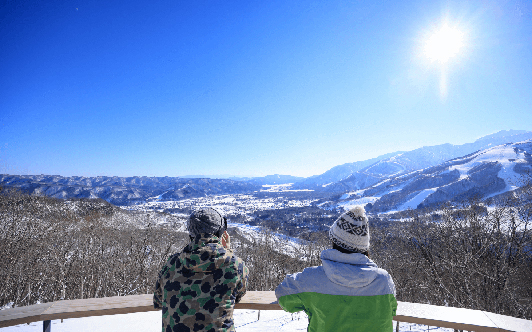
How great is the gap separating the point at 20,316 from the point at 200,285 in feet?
5.65

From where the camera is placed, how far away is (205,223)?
1997mm

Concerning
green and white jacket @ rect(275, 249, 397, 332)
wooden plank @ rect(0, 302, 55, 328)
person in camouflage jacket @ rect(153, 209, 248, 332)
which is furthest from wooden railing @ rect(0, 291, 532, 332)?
green and white jacket @ rect(275, 249, 397, 332)

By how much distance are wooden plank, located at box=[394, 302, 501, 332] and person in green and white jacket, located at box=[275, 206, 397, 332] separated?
858 mm

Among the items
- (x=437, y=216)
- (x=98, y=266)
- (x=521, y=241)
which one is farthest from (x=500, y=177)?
(x=98, y=266)

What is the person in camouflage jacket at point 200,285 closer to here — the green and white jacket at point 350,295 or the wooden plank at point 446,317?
the green and white jacket at point 350,295

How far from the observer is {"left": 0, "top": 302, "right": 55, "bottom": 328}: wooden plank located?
1997 mm

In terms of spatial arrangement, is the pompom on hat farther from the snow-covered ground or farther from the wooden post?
the wooden post

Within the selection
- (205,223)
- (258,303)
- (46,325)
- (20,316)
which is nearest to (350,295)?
(258,303)

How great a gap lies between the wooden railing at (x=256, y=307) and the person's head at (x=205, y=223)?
88 cm

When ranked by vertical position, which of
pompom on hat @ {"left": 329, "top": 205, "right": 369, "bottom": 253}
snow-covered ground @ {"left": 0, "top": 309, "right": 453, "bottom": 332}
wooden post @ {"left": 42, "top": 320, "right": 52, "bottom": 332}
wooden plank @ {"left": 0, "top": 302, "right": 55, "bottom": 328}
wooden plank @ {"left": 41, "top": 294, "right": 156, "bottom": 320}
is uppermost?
pompom on hat @ {"left": 329, "top": 205, "right": 369, "bottom": 253}

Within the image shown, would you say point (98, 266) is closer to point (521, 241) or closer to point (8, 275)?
point (8, 275)

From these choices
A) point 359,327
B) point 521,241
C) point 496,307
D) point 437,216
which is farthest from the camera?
point 437,216

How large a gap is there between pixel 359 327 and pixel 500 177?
230150 millimetres

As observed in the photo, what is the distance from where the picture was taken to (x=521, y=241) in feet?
50.6
